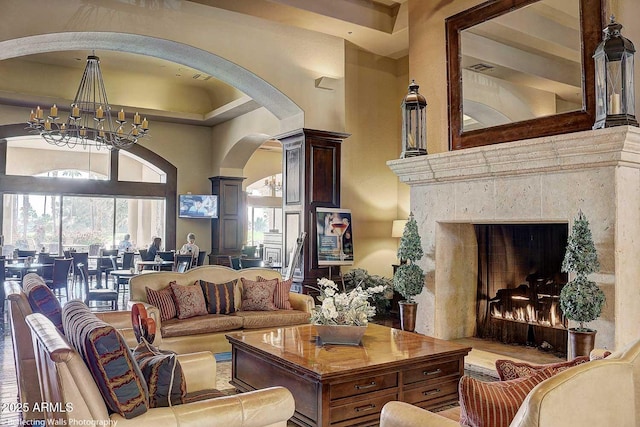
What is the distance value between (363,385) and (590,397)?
1.94m

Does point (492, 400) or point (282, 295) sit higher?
point (492, 400)

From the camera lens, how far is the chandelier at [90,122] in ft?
25.0

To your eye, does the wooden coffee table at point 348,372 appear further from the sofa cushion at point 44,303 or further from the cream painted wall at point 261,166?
Answer: the cream painted wall at point 261,166

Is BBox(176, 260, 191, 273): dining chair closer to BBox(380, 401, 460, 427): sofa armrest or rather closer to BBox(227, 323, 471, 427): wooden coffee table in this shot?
BBox(227, 323, 471, 427): wooden coffee table

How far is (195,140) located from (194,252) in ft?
10.9

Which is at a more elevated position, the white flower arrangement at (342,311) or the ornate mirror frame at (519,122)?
the ornate mirror frame at (519,122)

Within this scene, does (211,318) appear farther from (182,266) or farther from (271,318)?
(182,266)

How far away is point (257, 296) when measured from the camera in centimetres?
597

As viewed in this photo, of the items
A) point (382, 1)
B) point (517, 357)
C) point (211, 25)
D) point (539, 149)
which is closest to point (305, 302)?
point (517, 357)

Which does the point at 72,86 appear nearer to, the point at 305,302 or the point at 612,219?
the point at 305,302

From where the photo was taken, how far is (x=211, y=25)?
266 inches

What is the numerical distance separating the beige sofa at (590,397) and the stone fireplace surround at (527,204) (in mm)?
2530

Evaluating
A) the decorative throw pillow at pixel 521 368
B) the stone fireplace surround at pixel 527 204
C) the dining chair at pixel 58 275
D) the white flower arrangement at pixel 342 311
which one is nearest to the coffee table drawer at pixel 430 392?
the white flower arrangement at pixel 342 311

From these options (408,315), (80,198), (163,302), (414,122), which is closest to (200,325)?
(163,302)
